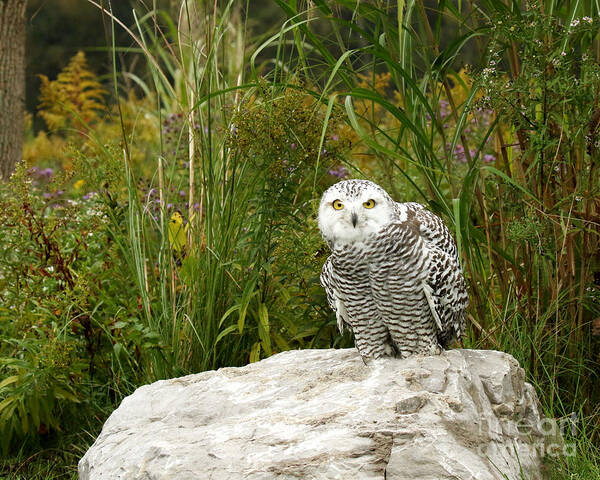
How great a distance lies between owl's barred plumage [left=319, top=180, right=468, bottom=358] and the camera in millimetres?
2439

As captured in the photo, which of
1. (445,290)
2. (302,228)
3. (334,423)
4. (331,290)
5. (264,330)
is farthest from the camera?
(302,228)

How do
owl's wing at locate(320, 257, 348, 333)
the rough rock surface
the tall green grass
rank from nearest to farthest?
the rough rock surface, owl's wing at locate(320, 257, 348, 333), the tall green grass

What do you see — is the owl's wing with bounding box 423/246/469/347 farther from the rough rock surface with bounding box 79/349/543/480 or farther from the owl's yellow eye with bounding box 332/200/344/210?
the owl's yellow eye with bounding box 332/200/344/210

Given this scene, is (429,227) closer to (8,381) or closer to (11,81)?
(8,381)

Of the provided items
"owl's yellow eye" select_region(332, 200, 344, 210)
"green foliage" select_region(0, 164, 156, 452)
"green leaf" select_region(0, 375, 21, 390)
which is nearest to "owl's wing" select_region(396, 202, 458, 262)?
"owl's yellow eye" select_region(332, 200, 344, 210)

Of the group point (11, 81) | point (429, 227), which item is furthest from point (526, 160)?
point (11, 81)

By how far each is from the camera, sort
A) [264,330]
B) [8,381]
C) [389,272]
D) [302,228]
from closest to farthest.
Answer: [389,272], [8,381], [264,330], [302,228]

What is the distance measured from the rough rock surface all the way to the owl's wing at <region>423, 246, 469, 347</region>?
0.48 ft

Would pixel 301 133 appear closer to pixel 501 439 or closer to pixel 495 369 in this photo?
pixel 495 369

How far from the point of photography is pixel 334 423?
7.87 ft

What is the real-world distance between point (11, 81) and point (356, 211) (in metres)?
4.81

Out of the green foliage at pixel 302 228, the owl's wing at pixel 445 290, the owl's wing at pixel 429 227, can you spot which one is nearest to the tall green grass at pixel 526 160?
the green foliage at pixel 302 228

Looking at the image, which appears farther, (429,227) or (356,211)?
(429,227)

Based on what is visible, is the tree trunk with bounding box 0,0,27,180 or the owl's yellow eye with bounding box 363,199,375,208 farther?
the tree trunk with bounding box 0,0,27,180
